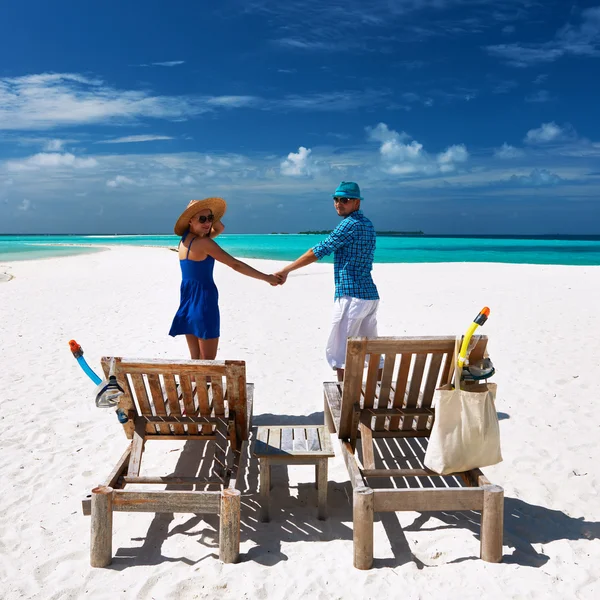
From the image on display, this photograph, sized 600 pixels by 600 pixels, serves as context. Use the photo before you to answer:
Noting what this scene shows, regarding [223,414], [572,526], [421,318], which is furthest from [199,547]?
[421,318]

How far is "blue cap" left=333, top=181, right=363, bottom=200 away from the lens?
15.9ft

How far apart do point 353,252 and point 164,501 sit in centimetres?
263

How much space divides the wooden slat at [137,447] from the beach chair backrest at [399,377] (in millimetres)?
1406

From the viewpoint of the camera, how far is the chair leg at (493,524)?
3.22 m

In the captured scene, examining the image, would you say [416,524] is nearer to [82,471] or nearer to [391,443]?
[391,443]

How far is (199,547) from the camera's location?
348 centimetres

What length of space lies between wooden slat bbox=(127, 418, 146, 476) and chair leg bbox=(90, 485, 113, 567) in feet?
1.32

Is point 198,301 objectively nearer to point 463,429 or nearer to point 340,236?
point 340,236

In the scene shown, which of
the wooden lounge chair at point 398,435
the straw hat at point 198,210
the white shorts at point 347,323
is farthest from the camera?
the white shorts at point 347,323

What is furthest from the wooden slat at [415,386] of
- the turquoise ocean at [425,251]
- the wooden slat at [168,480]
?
the turquoise ocean at [425,251]

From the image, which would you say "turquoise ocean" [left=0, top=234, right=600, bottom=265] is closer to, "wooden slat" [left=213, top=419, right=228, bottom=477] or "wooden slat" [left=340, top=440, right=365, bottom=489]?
"wooden slat" [left=340, top=440, right=365, bottom=489]

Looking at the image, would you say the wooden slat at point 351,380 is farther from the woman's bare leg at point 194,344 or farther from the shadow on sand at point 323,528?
the woman's bare leg at point 194,344

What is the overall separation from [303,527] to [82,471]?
6.55 feet

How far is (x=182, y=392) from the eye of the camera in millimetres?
3771
